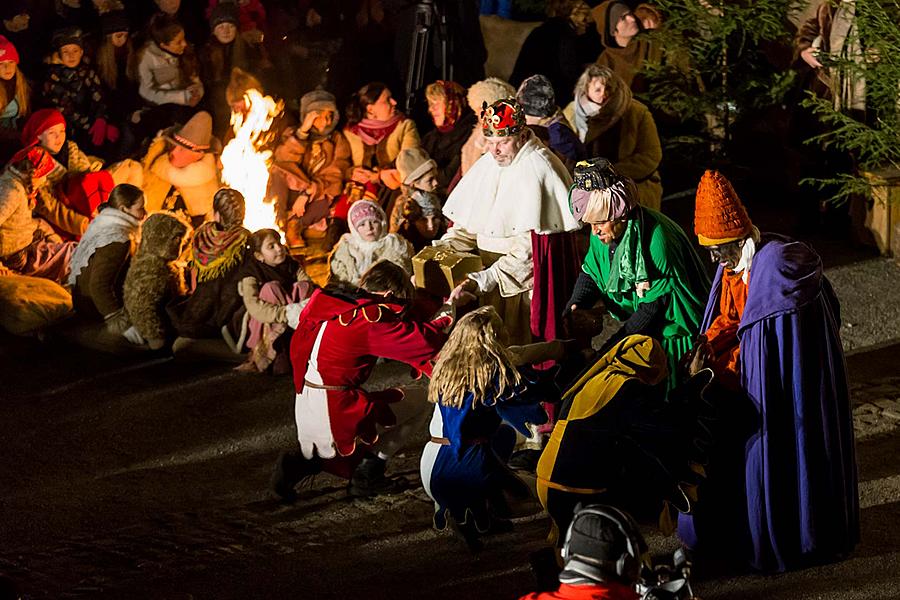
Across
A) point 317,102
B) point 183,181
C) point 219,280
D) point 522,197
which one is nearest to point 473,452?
point 522,197

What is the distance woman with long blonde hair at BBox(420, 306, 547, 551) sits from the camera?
7.09 m

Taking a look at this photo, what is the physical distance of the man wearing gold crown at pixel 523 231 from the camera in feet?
28.2

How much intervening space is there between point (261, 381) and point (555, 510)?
12.7 feet

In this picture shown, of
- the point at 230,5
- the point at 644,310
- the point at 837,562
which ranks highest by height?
the point at 230,5

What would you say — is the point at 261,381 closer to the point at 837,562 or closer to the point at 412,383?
the point at 412,383

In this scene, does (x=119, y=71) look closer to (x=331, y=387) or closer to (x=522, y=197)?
(x=522, y=197)

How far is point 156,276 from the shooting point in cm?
1076

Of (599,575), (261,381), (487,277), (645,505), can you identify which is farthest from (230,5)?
(599,575)

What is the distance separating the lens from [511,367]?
7.10 m

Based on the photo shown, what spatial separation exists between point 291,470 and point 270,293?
2.43 meters

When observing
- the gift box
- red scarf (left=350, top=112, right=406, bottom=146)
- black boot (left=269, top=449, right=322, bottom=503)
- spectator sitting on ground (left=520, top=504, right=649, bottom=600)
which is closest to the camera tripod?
red scarf (left=350, top=112, right=406, bottom=146)

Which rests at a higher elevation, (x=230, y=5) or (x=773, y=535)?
(x=230, y=5)

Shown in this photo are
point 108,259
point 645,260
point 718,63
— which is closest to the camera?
point 645,260

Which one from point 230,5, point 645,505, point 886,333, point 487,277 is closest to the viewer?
point 645,505
